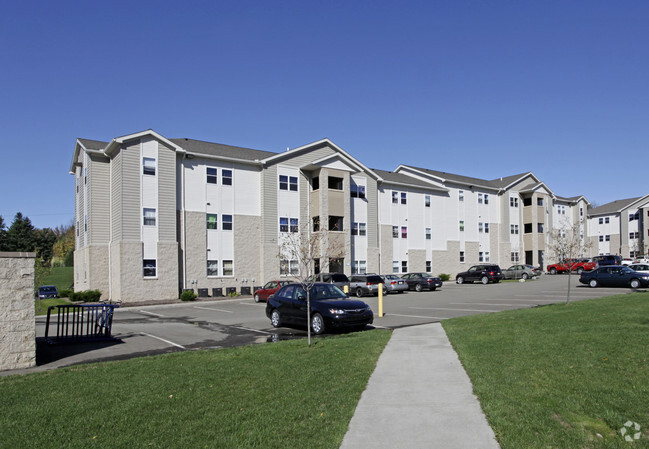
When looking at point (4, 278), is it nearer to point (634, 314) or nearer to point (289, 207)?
point (634, 314)

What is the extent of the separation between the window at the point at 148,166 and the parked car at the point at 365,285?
14751 millimetres

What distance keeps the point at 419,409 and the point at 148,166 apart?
28080mm

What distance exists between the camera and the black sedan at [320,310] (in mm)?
14195

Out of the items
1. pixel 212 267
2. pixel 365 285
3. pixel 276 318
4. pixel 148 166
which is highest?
pixel 148 166

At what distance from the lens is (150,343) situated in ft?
42.7

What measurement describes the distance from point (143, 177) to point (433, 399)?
27552 millimetres

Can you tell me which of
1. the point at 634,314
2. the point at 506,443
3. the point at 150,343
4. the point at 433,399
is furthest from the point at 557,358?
the point at 150,343

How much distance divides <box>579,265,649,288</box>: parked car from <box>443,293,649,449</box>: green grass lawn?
69.9 feet

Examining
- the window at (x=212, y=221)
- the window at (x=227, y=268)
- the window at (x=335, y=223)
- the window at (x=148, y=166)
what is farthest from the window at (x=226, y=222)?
the window at (x=335, y=223)

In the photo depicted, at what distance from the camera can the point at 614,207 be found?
73812 millimetres

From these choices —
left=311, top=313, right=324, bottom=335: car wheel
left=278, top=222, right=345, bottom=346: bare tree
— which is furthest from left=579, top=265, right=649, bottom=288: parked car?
left=311, top=313, right=324, bottom=335: car wheel

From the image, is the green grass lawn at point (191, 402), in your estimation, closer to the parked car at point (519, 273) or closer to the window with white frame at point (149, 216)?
the window with white frame at point (149, 216)

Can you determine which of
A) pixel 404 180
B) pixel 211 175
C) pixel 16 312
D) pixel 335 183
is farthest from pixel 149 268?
pixel 404 180

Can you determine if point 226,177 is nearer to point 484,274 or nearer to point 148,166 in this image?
point 148,166
